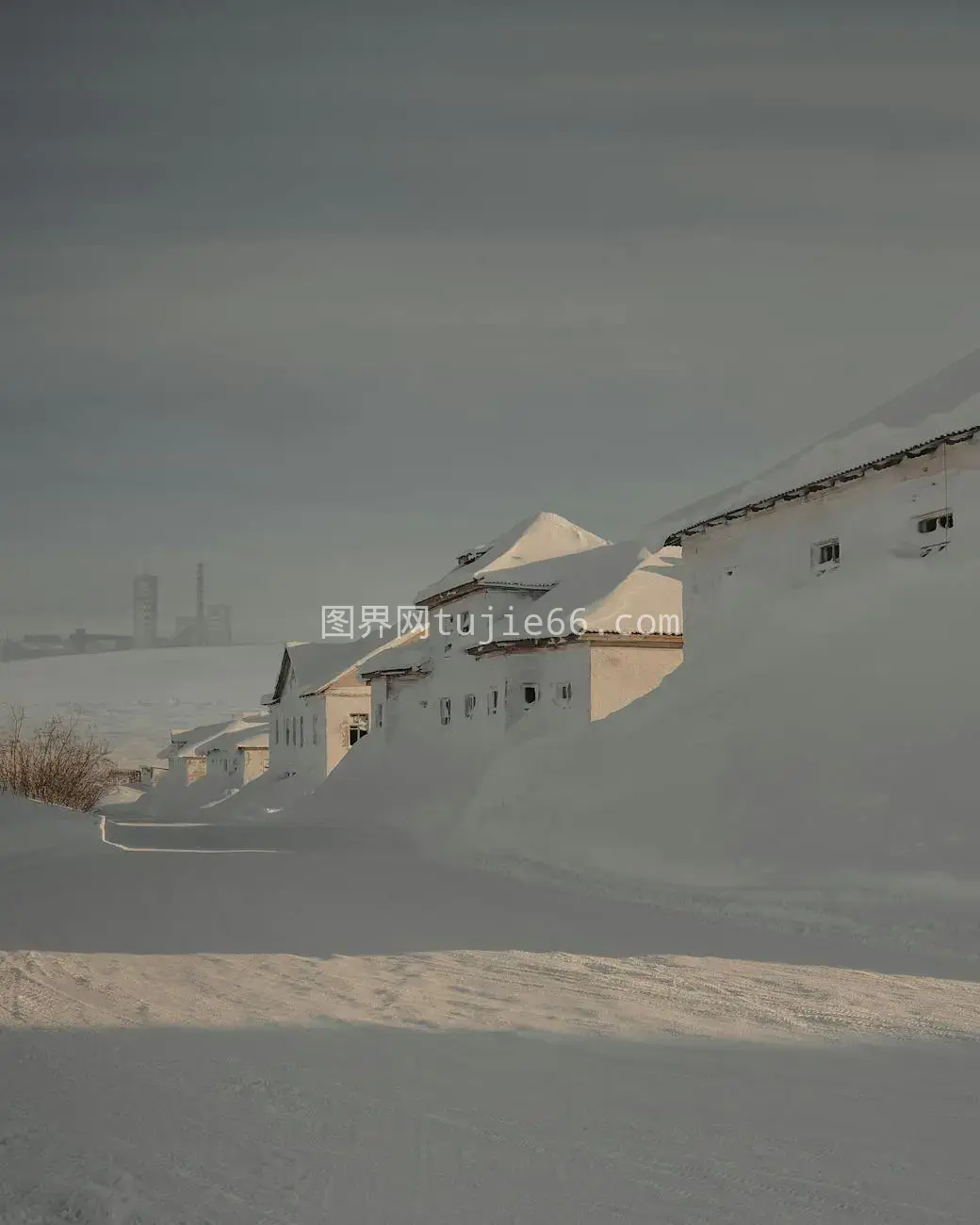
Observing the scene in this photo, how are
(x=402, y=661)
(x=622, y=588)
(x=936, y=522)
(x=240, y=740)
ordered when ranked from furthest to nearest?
(x=240, y=740), (x=402, y=661), (x=622, y=588), (x=936, y=522)

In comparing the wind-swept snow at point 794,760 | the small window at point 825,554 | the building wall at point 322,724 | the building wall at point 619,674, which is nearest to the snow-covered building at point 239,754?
the building wall at point 322,724

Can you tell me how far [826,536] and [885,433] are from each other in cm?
241

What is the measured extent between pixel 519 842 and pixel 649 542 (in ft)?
61.5

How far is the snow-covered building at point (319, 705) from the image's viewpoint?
53281 millimetres

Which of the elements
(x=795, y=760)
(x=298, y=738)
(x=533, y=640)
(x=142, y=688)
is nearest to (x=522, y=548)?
(x=533, y=640)

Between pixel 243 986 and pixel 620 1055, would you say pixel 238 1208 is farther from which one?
pixel 243 986

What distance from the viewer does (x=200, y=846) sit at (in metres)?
28.5

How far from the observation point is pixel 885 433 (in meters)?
23.2

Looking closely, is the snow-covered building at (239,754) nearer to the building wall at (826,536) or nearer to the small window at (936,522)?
the building wall at (826,536)

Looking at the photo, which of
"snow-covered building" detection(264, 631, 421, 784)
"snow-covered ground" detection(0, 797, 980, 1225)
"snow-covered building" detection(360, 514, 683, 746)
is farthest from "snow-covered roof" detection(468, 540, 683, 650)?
"snow-covered ground" detection(0, 797, 980, 1225)

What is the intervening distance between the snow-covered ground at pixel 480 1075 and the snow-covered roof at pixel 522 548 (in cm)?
2730

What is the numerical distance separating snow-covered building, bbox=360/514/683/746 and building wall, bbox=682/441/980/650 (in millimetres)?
5367

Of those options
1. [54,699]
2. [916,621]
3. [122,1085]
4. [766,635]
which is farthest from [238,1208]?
[54,699]

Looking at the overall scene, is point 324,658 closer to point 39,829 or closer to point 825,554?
point 39,829
